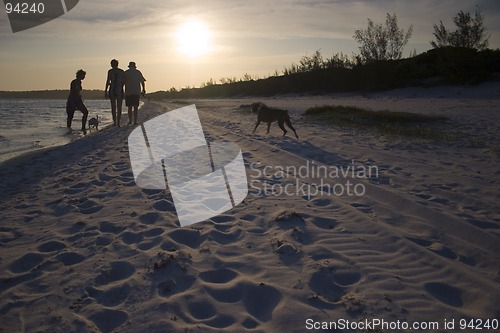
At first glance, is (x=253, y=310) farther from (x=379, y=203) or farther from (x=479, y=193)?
(x=479, y=193)

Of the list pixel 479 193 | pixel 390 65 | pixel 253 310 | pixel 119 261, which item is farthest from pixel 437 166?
pixel 390 65

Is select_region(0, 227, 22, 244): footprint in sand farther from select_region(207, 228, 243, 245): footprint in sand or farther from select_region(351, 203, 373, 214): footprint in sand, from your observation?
select_region(351, 203, 373, 214): footprint in sand

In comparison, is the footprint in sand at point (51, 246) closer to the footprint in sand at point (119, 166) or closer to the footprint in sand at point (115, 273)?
the footprint in sand at point (115, 273)

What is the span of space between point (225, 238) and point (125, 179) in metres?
2.88

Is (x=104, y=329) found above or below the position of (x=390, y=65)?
below

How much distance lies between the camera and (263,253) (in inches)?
130

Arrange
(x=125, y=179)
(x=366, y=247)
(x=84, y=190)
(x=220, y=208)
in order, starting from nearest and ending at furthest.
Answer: (x=366, y=247)
(x=220, y=208)
(x=84, y=190)
(x=125, y=179)

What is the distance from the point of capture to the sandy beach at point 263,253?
244cm

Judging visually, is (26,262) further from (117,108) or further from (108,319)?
(117,108)

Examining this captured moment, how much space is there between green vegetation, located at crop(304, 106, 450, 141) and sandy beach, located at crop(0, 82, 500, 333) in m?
3.42

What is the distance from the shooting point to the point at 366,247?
339 cm

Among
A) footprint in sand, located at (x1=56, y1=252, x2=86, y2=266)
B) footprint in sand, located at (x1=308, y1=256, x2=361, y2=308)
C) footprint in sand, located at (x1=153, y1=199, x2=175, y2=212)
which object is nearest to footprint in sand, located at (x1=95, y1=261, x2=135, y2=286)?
footprint in sand, located at (x1=56, y1=252, x2=86, y2=266)

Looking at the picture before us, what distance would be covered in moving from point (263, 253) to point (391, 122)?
1013 cm

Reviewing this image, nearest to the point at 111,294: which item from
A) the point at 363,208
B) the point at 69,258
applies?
the point at 69,258
